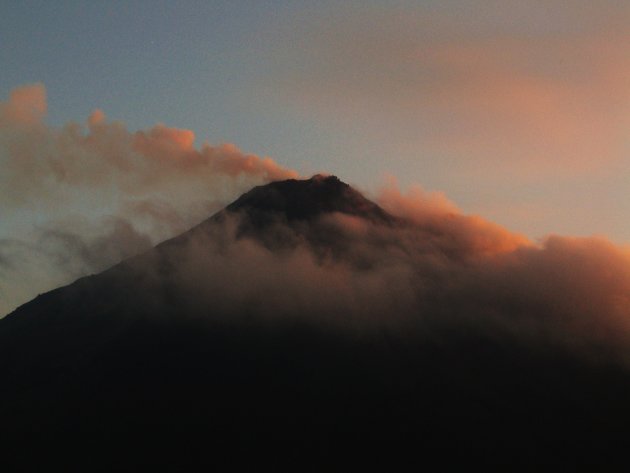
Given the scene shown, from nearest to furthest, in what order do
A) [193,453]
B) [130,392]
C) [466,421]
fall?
1. [193,453]
2. [466,421]
3. [130,392]

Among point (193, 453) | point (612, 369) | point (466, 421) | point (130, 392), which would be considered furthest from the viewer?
point (612, 369)

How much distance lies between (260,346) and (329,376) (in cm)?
2071

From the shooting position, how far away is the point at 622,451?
160 metres

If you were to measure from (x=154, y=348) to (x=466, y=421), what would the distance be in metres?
74.2

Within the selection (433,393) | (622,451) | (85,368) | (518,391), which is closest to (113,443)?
(85,368)


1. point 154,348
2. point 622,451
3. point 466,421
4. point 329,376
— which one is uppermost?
point 154,348

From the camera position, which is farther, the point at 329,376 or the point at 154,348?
the point at 154,348

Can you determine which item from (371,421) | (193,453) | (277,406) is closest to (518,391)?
(371,421)

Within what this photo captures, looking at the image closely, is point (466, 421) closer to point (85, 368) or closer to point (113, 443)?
A: point (113, 443)

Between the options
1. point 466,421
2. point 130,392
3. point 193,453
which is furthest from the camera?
point 130,392

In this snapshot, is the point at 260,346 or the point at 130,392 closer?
the point at 130,392

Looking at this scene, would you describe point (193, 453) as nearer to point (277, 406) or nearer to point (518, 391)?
point (277, 406)

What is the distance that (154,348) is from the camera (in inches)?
7648

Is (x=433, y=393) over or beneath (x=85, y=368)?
beneath
